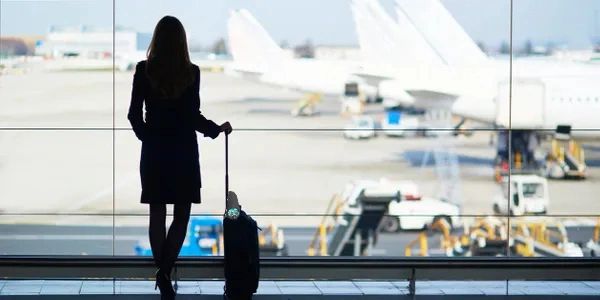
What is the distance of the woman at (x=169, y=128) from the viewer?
85.8 inches

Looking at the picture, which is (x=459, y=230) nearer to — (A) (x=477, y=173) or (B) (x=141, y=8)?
(A) (x=477, y=173)

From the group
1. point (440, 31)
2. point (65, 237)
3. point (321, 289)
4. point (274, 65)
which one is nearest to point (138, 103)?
point (321, 289)

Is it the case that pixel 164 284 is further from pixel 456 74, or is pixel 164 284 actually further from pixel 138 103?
pixel 456 74

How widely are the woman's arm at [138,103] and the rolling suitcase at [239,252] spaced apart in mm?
261

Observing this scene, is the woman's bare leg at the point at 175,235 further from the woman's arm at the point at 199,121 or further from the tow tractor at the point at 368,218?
the tow tractor at the point at 368,218

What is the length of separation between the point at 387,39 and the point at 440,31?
125 inches

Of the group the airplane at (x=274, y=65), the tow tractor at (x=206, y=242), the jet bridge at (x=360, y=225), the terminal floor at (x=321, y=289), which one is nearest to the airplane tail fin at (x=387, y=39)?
the airplane at (x=274, y=65)

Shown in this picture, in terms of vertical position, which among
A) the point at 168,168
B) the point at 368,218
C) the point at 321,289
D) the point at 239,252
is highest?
the point at 168,168

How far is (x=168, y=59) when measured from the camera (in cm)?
218

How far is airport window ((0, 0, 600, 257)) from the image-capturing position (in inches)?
1389

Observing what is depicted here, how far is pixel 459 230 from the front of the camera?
133ft

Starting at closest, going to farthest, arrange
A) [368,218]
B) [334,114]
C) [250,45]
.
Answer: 1. [250,45]
2. [368,218]
3. [334,114]

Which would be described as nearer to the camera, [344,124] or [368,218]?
[368,218]

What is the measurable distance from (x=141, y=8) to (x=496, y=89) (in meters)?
20.9
